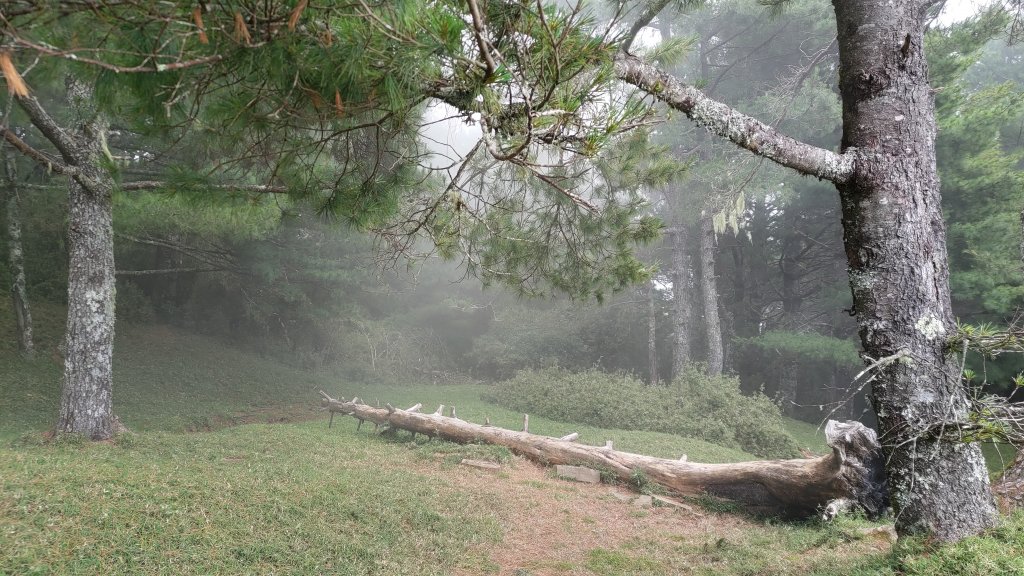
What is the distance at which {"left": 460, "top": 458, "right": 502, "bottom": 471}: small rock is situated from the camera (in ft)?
23.8

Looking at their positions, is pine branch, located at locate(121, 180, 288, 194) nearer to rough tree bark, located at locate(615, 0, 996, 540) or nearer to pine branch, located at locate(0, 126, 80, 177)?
pine branch, located at locate(0, 126, 80, 177)

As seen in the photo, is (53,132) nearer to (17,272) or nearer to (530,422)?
(17,272)

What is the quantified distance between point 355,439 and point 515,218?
4782mm

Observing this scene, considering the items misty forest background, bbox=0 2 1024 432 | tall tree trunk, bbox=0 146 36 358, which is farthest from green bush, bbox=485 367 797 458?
tall tree trunk, bbox=0 146 36 358

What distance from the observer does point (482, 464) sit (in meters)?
7.35

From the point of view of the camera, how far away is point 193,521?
3.94m

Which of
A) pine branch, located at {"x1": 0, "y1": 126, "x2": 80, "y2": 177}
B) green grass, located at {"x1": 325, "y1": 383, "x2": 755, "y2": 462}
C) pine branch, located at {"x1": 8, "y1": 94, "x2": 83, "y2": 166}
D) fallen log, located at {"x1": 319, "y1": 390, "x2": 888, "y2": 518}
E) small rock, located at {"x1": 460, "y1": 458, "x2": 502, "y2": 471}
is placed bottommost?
green grass, located at {"x1": 325, "y1": 383, "x2": 755, "y2": 462}

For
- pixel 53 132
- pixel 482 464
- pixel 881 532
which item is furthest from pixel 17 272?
pixel 881 532

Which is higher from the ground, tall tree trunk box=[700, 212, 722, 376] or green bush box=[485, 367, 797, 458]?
tall tree trunk box=[700, 212, 722, 376]

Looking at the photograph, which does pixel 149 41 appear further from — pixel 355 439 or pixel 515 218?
pixel 355 439

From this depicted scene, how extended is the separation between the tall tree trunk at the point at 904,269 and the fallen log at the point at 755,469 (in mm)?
1169

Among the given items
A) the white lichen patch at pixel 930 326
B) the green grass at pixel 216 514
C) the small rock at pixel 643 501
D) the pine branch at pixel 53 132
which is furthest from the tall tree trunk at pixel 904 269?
the pine branch at pixel 53 132

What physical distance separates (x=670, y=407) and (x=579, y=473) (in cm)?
592

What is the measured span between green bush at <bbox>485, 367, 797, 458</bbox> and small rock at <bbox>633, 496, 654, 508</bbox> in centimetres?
506
